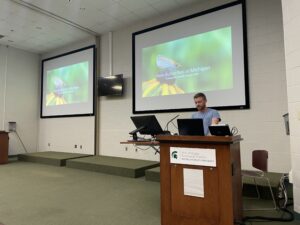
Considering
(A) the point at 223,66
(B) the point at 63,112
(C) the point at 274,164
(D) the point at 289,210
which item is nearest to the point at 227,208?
(D) the point at 289,210

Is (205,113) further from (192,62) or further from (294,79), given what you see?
(192,62)

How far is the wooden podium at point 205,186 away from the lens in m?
1.93

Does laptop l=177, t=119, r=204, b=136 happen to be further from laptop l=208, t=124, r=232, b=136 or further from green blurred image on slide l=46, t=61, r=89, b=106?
green blurred image on slide l=46, t=61, r=89, b=106

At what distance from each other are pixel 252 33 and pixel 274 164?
94.3 inches

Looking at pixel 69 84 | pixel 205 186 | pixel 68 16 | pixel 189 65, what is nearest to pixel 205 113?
pixel 205 186

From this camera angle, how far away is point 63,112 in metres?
7.33

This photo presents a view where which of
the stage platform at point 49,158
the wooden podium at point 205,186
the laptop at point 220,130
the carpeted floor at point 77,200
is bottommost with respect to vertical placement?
the carpeted floor at point 77,200

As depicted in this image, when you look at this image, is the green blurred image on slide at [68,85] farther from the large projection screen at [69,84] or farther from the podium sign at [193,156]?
the podium sign at [193,156]

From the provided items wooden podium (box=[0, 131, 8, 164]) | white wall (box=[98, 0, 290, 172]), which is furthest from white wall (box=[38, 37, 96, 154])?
white wall (box=[98, 0, 290, 172])

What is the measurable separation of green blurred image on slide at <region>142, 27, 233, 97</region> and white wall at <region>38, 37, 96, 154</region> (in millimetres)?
2191

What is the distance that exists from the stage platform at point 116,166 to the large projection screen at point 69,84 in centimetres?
161

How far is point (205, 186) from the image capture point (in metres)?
2.01

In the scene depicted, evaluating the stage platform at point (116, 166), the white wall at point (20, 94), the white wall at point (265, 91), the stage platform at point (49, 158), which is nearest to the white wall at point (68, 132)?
the white wall at point (20, 94)

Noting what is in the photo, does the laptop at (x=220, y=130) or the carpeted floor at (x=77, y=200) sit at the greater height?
the laptop at (x=220, y=130)
